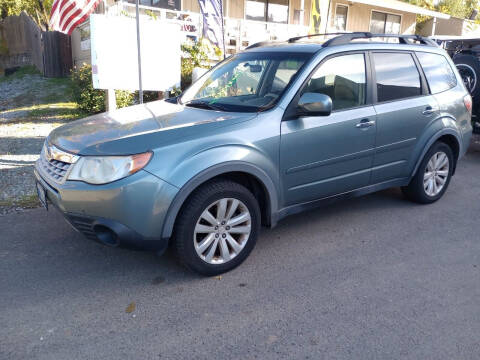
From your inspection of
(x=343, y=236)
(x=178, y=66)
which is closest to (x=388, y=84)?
(x=343, y=236)

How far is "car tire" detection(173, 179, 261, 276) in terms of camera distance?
3.14 metres

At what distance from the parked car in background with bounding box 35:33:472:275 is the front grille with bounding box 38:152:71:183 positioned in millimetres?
13

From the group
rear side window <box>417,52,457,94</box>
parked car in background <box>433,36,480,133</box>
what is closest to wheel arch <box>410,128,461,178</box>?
rear side window <box>417,52,457,94</box>

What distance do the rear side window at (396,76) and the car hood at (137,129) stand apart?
1560 millimetres

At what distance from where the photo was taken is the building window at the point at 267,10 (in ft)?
57.4

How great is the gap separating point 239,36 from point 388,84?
12116mm

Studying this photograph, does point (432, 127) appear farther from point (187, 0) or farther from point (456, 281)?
point (187, 0)

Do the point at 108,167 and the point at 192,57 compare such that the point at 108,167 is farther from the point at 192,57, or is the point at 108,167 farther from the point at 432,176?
the point at 192,57

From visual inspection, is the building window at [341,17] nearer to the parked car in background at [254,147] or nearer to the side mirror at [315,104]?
the parked car in background at [254,147]

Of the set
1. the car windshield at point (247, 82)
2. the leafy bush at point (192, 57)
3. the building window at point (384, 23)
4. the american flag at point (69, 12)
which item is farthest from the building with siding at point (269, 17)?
the car windshield at point (247, 82)

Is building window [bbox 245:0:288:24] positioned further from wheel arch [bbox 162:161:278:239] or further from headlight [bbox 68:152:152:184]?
headlight [bbox 68:152:152:184]

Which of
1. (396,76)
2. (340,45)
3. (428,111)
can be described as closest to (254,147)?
(340,45)

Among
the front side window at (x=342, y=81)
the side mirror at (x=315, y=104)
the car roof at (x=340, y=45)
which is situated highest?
the car roof at (x=340, y=45)

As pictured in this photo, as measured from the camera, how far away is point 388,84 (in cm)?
432
